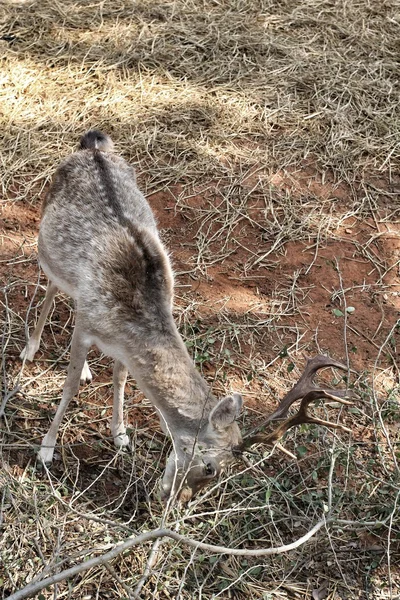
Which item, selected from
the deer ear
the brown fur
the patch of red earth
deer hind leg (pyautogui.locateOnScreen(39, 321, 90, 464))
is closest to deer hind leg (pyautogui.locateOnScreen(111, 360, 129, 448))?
the brown fur

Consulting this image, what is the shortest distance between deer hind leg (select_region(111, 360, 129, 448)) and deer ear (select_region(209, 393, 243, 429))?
1.01 m

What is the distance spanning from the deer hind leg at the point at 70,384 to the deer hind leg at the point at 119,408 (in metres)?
0.27

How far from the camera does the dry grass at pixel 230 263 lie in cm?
455

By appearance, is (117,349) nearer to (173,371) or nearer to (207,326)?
(173,371)

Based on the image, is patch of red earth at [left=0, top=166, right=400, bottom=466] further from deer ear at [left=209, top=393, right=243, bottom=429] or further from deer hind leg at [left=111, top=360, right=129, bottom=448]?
deer ear at [left=209, top=393, right=243, bottom=429]

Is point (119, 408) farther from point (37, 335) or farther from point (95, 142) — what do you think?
point (95, 142)

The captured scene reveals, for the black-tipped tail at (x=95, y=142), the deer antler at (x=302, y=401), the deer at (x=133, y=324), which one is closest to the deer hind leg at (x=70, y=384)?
the deer at (x=133, y=324)

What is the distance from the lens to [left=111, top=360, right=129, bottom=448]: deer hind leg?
496cm

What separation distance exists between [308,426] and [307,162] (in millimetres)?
3528

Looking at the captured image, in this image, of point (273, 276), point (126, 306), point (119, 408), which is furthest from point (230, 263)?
point (126, 306)

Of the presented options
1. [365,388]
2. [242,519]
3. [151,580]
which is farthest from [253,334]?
[151,580]

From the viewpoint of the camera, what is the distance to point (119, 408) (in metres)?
5.08

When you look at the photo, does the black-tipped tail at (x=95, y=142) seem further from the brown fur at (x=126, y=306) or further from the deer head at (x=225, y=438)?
the deer head at (x=225, y=438)

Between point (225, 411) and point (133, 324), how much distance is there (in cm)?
83
